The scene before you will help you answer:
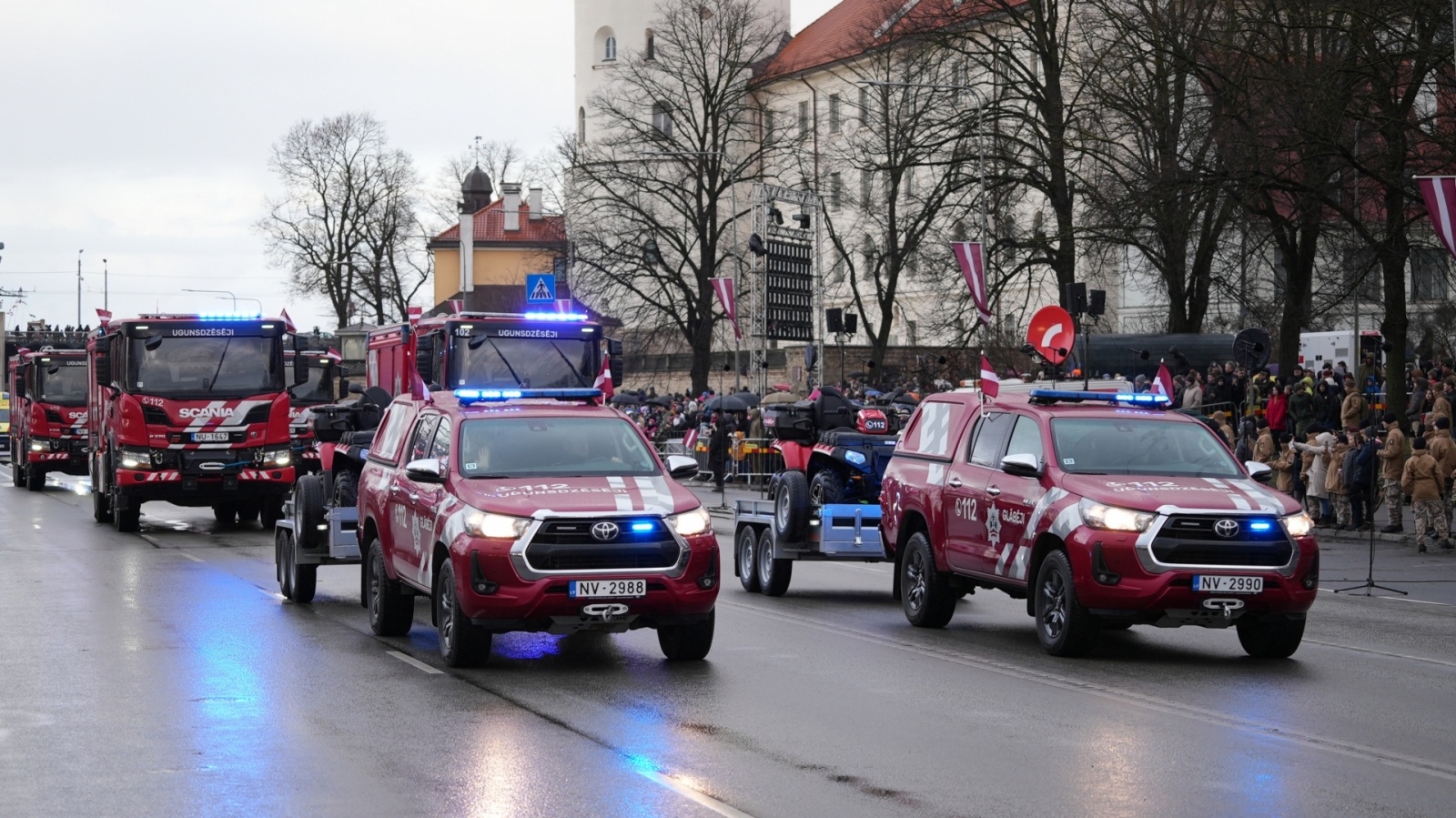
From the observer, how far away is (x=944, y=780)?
27.9ft

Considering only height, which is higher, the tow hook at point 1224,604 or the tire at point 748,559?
the tow hook at point 1224,604

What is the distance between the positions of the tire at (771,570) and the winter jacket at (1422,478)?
29.0ft

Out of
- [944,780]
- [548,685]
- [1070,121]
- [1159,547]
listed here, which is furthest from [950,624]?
[1070,121]

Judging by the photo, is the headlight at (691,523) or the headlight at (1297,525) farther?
the headlight at (1297,525)

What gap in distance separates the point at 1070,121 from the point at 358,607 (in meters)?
29.9

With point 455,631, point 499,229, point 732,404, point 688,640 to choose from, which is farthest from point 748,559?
point 499,229

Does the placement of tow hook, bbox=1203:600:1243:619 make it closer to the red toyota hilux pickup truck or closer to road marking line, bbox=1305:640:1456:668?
the red toyota hilux pickup truck

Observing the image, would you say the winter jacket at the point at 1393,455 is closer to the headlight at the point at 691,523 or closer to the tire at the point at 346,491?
the tire at the point at 346,491

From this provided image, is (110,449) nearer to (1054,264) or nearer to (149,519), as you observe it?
(149,519)

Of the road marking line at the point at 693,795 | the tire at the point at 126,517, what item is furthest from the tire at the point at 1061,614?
the tire at the point at 126,517

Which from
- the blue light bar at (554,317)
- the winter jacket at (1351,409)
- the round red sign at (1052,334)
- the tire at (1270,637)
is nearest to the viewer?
the tire at (1270,637)

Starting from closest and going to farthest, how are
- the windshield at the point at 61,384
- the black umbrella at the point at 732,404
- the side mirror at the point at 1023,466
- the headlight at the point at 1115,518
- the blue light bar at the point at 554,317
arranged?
the headlight at the point at 1115,518
the side mirror at the point at 1023,466
the black umbrella at the point at 732,404
the blue light bar at the point at 554,317
the windshield at the point at 61,384

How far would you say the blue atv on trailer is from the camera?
17.6 meters

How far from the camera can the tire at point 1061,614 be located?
12828 mm
